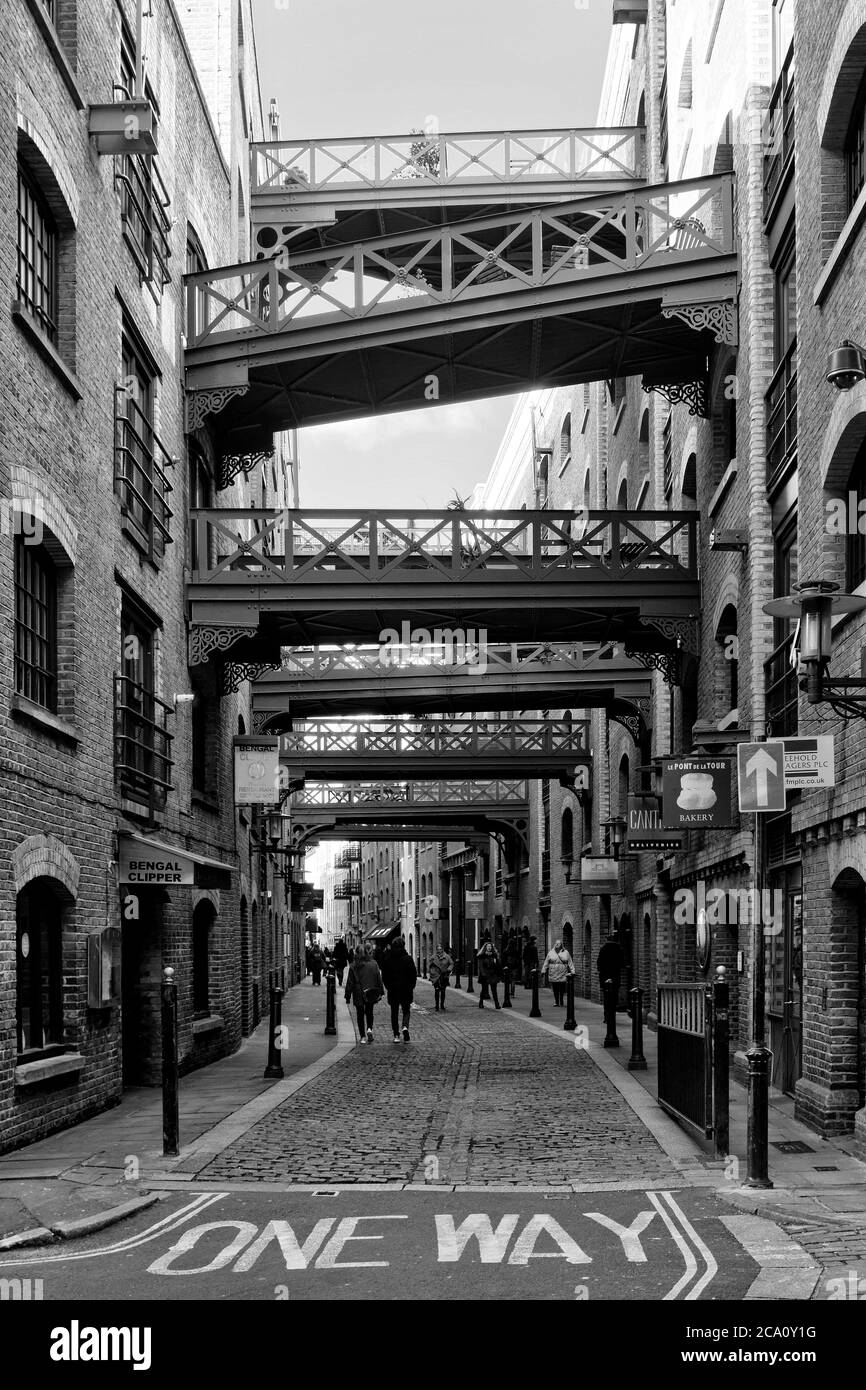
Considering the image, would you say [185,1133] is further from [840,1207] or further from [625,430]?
[625,430]

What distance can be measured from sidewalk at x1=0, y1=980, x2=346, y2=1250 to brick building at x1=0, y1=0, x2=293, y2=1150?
1.34ft

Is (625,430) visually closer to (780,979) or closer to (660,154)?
(660,154)

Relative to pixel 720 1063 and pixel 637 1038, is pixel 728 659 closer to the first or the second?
pixel 637 1038

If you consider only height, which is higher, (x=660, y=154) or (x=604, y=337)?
(x=660, y=154)

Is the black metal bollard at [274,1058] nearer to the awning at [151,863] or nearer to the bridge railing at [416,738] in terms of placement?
the awning at [151,863]

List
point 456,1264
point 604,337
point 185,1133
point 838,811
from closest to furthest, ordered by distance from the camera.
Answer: point 456,1264, point 838,811, point 185,1133, point 604,337

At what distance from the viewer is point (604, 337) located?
1966 cm

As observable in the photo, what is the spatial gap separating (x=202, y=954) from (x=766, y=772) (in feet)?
36.1

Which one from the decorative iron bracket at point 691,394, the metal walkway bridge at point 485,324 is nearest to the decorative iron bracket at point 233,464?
the metal walkway bridge at point 485,324
